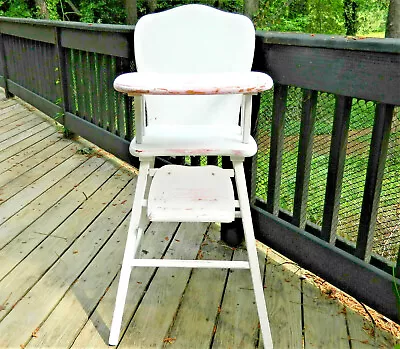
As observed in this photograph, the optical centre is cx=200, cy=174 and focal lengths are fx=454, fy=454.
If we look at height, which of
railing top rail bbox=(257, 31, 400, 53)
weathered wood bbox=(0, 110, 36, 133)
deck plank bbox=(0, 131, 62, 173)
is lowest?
weathered wood bbox=(0, 110, 36, 133)

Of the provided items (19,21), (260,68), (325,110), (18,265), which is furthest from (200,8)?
(19,21)

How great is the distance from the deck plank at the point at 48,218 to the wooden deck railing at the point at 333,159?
80cm

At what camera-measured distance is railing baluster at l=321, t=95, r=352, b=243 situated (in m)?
1.54

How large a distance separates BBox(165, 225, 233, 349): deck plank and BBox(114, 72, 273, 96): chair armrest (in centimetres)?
86

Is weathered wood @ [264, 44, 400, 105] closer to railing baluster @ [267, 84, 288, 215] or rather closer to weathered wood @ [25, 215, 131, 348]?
railing baluster @ [267, 84, 288, 215]

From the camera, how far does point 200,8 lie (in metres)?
1.68

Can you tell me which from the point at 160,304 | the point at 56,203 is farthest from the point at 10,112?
the point at 160,304

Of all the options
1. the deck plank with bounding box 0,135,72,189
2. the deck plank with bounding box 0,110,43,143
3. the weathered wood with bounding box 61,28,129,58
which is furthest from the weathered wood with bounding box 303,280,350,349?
the deck plank with bounding box 0,110,43,143

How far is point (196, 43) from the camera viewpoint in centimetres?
171

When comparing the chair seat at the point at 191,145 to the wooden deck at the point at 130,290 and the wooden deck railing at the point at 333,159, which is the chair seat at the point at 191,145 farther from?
the wooden deck at the point at 130,290

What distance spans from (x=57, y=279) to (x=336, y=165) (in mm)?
1219

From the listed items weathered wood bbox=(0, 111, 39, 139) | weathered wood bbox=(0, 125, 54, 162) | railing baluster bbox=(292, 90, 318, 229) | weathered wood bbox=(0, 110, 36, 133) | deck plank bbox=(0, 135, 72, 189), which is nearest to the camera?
railing baluster bbox=(292, 90, 318, 229)

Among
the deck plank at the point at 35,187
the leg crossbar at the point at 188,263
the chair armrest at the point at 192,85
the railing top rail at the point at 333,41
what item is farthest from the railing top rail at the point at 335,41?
the deck plank at the point at 35,187

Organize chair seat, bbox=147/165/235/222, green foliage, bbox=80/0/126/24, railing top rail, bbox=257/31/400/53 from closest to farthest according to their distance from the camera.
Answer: railing top rail, bbox=257/31/400/53
chair seat, bbox=147/165/235/222
green foliage, bbox=80/0/126/24
